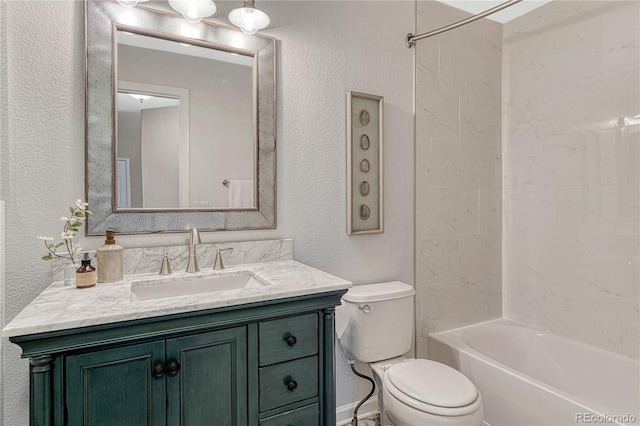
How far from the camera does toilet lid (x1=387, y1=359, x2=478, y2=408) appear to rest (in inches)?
54.4

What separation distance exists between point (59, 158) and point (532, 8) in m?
2.84

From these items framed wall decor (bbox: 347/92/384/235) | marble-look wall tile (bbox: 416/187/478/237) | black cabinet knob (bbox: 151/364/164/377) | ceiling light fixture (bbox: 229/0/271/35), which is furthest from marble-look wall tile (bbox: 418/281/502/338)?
ceiling light fixture (bbox: 229/0/271/35)

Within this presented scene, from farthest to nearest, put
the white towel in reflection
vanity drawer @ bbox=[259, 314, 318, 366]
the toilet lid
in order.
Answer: the white towel in reflection
the toilet lid
vanity drawer @ bbox=[259, 314, 318, 366]

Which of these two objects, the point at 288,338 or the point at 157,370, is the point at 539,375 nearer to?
the point at 288,338

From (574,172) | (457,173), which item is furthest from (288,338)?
(574,172)

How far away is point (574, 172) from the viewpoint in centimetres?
211

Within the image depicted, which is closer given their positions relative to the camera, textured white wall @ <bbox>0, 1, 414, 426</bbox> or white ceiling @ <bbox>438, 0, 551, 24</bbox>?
textured white wall @ <bbox>0, 1, 414, 426</bbox>

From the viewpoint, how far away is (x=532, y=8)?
7.53ft

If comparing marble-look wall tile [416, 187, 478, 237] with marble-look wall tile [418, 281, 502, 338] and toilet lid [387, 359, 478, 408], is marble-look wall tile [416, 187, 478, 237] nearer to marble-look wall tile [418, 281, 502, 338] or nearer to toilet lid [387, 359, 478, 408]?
marble-look wall tile [418, 281, 502, 338]

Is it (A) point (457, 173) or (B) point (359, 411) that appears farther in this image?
(A) point (457, 173)

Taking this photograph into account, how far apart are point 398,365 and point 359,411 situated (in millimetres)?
507

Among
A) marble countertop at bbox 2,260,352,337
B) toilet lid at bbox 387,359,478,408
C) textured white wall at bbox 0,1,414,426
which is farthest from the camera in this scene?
toilet lid at bbox 387,359,478,408

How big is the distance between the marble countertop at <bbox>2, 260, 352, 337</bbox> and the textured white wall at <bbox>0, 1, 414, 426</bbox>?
0.25 meters

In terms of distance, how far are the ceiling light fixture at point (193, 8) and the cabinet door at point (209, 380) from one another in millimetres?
1256
